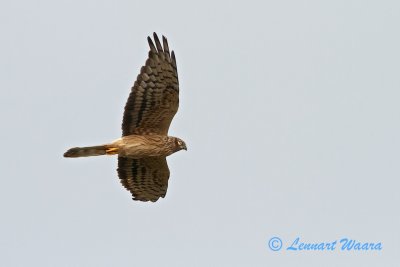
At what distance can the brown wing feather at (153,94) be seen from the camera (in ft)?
57.1

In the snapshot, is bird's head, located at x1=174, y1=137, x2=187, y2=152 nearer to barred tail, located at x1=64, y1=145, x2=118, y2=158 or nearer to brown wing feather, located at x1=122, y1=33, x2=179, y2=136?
brown wing feather, located at x1=122, y1=33, x2=179, y2=136

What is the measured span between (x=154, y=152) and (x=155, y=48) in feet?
6.46

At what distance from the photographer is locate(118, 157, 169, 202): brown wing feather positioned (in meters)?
18.6

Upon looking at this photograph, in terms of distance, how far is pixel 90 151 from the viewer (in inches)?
691

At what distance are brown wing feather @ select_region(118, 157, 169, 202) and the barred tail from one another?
0.97 metres

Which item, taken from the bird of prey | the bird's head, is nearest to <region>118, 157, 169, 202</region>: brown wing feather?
the bird of prey

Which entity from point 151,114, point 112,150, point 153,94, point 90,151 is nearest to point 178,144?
point 151,114

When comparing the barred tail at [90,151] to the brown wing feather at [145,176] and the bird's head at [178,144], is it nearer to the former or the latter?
the brown wing feather at [145,176]

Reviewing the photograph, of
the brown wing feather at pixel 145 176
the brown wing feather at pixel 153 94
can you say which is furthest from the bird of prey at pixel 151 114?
the brown wing feather at pixel 145 176

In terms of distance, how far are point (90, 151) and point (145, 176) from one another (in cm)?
166

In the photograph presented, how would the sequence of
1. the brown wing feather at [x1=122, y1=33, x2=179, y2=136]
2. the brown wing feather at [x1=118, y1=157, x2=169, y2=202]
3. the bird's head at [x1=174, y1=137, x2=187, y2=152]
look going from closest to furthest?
the brown wing feather at [x1=122, y1=33, x2=179, y2=136] → the bird's head at [x1=174, y1=137, x2=187, y2=152] → the brown wing feather at [x1=118, y1=157, x2=169, y2=202]

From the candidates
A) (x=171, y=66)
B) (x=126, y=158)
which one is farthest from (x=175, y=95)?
(x=126, y=158)

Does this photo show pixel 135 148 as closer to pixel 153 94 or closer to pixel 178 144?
pixel 178 144

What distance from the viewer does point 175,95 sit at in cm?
1752
